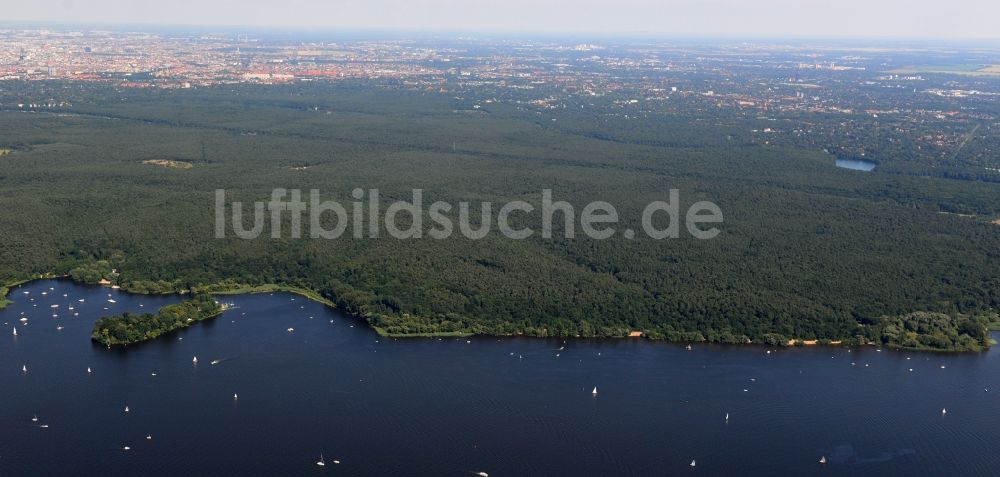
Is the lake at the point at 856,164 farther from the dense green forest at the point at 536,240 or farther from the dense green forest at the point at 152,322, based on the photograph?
the dense green forest at the point at 152,322

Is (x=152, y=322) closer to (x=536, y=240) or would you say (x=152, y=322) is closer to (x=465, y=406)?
(x=465, y=406)

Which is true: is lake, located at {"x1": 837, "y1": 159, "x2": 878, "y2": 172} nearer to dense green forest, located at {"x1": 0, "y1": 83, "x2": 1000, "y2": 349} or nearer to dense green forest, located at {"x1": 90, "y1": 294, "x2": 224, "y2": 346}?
dense green forest, located at {"x1": 0, "y1": 83, "x2": 1000, "y2": 349}

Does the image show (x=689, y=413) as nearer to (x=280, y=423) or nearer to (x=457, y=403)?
(x=457, y=403)

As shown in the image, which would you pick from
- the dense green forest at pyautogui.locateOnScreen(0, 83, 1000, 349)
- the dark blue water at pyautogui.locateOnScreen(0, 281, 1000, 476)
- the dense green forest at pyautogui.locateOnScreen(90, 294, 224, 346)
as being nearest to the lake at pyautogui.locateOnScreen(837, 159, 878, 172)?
the dense green forest at pyautogui.locateOnScreen(0, 83, 1000, 349)

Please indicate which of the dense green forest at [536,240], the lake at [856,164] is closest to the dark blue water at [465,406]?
the dense green forest at [536,240]

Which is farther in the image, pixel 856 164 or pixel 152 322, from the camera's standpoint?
pixel 856 164

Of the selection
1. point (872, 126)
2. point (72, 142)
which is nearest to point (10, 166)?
point (72, 142)

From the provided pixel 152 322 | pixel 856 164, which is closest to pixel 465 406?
pixel 152 322
